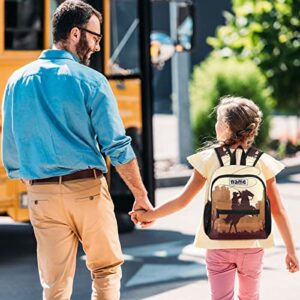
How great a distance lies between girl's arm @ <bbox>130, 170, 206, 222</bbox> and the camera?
169 inches

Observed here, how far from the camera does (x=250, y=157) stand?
4152 mm

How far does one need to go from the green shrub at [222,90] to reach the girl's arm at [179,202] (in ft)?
37.2

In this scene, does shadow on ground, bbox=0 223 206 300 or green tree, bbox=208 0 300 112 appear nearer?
shadow on ground, bbox=0 223 206 300

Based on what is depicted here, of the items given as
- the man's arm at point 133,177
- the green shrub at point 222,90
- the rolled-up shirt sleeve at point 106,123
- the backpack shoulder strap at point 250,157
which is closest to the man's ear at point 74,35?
the rolled-up shirt sleeve at point 106,123

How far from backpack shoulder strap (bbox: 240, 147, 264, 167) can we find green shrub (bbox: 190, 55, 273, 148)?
11642 mm

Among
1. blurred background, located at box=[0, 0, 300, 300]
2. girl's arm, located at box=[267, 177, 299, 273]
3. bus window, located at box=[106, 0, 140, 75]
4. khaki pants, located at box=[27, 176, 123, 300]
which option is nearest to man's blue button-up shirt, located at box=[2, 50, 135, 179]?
khaki pants, located at box=[27, 176, 123, 300]

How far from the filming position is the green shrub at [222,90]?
52.7ft

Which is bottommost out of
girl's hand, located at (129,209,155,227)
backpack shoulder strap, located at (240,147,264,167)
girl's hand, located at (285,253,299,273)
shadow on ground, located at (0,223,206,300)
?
shadow on ground, located at (0,223,206,300)

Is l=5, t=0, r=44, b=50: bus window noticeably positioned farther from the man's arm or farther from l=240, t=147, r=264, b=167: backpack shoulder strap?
l=240, t=147, r=264, b=167: backpack shoulder strap

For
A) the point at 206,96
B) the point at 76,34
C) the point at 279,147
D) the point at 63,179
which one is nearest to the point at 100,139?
the point at 63,179

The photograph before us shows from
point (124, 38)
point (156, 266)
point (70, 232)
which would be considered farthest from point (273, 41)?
point (70, 232)

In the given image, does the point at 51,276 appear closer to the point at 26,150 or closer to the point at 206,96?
the point at 26,150

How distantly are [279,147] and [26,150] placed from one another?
43.6 feet

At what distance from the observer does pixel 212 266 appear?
4168 mm
